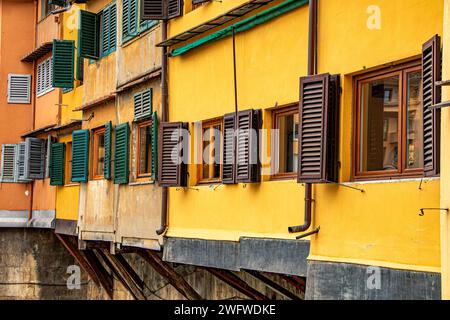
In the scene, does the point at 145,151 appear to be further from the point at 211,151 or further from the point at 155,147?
the point at 211,151

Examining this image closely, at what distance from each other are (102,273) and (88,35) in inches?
202

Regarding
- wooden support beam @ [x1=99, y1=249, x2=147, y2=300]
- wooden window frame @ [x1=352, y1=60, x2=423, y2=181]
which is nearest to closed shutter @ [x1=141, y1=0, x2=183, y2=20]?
wooden window frame @ [x1=352, y1=60, x2=423, y2=181]

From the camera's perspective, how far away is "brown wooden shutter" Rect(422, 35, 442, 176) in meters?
8.09

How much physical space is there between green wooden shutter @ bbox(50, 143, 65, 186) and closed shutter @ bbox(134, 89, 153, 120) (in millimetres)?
5847

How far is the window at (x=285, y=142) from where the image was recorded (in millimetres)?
11389

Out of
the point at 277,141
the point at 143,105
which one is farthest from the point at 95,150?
the point at 277,141

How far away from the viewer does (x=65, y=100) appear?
22.1 m

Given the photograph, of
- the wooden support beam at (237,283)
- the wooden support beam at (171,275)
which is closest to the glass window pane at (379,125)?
the wooden support beam at (237,283)

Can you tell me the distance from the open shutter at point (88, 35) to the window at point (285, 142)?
8.23 metres

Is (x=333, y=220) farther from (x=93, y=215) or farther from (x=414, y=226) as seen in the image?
(x=93, y=215)

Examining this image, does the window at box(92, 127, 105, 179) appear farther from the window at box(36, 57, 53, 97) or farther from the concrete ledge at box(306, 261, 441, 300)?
the concrete ledge at box(306, 261, 441, 300)

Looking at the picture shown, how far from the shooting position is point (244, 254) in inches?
476

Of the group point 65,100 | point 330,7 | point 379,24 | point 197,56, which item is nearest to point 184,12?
point 197,56

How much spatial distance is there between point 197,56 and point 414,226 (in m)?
6.07
